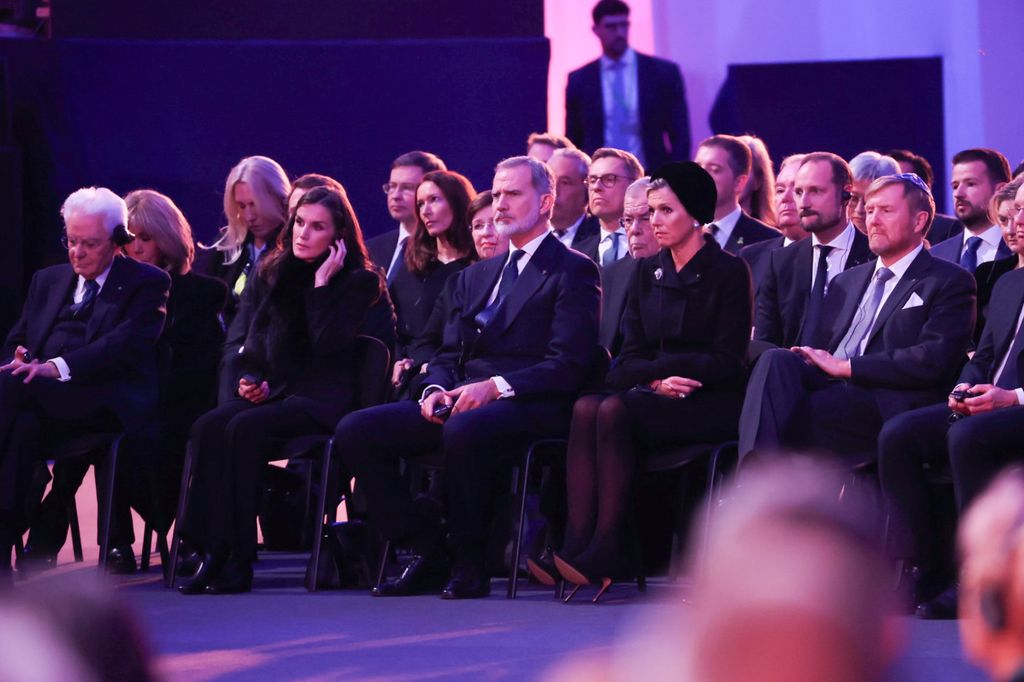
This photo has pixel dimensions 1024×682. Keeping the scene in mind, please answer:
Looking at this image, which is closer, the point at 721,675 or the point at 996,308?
the point at 721,675

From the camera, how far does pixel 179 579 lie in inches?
225

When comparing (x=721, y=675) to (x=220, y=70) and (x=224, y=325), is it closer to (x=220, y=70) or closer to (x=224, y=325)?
(x=224, y=325)

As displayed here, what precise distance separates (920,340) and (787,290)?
34.0 inches

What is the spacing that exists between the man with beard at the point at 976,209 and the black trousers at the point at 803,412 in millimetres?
1228

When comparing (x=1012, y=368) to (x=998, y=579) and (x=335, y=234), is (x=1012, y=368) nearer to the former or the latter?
(x=335, y=234)

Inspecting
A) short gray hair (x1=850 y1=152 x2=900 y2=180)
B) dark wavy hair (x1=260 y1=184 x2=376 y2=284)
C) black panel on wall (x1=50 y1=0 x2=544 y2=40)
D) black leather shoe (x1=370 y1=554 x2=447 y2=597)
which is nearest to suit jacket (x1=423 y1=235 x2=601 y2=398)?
dark wavy hair (x1=260 y1=184 x2=376 y2=284)

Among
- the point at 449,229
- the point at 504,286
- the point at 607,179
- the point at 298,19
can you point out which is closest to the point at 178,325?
the point at 449,229

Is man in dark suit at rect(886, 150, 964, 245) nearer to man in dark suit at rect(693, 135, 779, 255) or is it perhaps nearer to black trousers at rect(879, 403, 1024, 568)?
man in dark suit at rect(693, 135, 779, 255)

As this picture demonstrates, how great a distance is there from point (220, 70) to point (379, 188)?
119cm

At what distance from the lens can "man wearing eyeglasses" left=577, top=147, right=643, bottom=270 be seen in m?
6.36

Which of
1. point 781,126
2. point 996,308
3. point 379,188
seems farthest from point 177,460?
point 781,126

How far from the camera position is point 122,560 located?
5.90m

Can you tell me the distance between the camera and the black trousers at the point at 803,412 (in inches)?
186

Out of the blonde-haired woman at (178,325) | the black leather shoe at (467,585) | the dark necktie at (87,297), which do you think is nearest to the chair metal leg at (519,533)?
the black leather shoe at (467,585)
